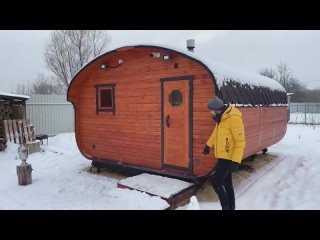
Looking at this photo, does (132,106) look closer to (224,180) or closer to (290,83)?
(224,180)

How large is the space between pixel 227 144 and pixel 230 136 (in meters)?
0.12

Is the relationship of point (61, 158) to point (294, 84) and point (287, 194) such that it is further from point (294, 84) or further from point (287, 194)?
point (294, 84)

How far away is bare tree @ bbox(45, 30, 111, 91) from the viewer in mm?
23000

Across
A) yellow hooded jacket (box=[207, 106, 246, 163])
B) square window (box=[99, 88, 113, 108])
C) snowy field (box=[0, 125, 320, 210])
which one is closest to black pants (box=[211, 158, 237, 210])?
yellow hooded jacket (box=[207, 106, 246, 163])

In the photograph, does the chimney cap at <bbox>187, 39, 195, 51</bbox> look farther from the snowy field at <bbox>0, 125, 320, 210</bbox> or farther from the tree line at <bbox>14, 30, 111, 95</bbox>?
the tree line at <bbox>14, 30, 111, 95</bbox>

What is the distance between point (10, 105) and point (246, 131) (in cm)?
828

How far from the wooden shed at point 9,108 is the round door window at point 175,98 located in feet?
20.7

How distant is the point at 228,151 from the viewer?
4.09m

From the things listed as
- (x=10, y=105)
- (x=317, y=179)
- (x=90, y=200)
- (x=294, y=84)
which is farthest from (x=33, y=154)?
(x=294, y=84)

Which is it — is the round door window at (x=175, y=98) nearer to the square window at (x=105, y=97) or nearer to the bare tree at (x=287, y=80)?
the square window at (x=105, y=97)

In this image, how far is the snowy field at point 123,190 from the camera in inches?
195

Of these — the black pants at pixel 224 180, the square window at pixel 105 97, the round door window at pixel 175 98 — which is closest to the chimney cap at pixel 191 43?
the round door window at pixel 175 98
